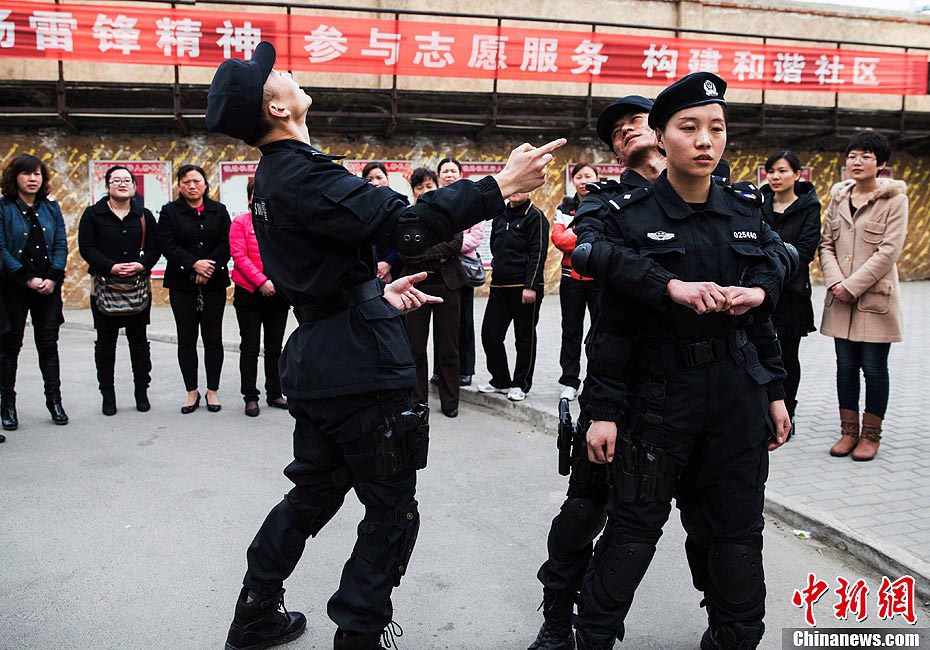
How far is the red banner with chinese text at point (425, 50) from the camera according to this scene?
12.2 m

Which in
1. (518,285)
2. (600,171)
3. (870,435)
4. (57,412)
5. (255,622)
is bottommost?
(57,412)

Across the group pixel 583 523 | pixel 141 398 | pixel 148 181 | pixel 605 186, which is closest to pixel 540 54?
pixel 148 181

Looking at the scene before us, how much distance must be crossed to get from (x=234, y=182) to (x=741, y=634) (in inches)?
515

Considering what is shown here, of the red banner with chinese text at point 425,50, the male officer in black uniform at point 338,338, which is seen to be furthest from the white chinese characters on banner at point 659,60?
the male officer in black uniform at point 338,338

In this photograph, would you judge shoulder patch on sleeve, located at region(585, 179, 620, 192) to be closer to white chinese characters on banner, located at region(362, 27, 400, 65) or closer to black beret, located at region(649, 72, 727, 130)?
black beret, located at region(649, 72, 727, 130)

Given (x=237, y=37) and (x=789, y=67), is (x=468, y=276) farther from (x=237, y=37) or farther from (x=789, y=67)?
(x=789, y=67)

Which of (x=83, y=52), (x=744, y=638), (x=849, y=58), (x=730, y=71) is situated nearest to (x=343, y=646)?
Answer: (x=744, y=638)

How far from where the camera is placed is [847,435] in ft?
18.3

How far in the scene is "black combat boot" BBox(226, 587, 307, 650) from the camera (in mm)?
3148

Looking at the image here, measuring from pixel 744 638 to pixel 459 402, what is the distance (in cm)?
503

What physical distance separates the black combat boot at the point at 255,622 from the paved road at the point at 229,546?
0.39 feet

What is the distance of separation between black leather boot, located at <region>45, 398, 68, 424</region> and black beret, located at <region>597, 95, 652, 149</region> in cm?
518

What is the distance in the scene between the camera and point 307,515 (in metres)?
3.12

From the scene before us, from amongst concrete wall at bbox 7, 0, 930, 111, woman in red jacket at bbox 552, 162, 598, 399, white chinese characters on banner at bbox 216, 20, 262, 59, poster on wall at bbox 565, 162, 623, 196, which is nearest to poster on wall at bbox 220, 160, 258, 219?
concrete wall at bbox 7, 0, 930, 111
